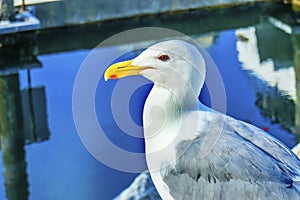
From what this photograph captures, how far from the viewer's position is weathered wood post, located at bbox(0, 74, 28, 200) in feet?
11.8

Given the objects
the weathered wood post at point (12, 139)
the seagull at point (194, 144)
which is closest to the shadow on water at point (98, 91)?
the weathered wood post at point (12, 139)

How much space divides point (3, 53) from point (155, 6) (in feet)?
4.82

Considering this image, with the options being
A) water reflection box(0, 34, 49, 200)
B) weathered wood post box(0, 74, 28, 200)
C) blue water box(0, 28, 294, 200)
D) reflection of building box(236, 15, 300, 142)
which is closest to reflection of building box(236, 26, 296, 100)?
reflection of building box(236, 15, 300, 142)

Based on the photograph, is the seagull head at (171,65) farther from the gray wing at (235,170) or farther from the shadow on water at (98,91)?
the shadow on water at (98,91)

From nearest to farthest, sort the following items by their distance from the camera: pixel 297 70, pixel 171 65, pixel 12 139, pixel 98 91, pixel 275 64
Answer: pixel 171 65 < pixel 12 139 < pixel 98 91 < pixel 297 70 < pixel 275 64

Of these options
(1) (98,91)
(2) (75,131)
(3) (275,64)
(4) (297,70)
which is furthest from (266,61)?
(2) (75,131)

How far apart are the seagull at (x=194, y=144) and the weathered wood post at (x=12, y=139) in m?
1.96

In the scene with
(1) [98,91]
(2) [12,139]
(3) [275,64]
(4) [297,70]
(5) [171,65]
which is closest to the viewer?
(5) [171,65]

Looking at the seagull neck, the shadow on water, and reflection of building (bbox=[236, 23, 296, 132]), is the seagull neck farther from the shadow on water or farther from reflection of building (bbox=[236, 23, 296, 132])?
reflection of building (bbox=[236, 23, 296, 132])

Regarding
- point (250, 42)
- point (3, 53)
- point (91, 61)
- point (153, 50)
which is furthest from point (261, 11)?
point (153, 50)

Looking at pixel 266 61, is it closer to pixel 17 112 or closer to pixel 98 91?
pixel 98 91

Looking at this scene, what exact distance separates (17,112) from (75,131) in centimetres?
56

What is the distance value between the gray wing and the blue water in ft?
3.75

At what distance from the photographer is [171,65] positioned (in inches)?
64.4
